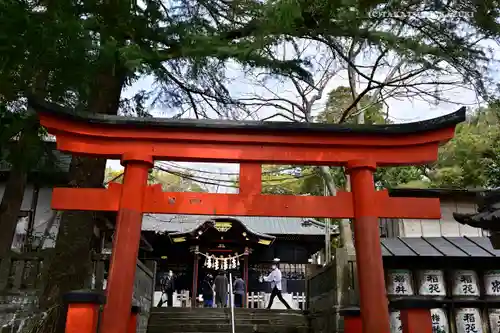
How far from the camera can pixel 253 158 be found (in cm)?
→ 638

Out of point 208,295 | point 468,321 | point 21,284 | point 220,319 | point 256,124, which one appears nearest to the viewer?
point 256,124

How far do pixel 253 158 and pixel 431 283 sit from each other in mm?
5626

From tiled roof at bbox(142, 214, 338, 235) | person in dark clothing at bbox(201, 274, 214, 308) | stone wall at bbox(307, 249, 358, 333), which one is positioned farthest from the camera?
tiled roof at bbox(142, 214, 338, 235)

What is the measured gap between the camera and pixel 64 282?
743 cm

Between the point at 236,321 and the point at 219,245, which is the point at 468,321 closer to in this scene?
the point at 236,321

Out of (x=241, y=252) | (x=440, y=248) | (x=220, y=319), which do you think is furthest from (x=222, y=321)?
(x=241, y=252)

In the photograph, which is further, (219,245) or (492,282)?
(219,245)

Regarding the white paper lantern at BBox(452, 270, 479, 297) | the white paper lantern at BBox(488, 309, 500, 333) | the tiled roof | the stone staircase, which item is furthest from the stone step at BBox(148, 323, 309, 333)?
the tiled roof

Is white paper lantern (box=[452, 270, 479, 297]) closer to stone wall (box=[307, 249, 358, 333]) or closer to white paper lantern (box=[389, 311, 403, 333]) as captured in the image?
white paper lantern (box=[389, 311, 403, 333])

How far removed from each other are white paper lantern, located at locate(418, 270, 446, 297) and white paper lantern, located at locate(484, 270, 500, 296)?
2.93ft

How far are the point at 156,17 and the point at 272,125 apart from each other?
288 centimetres

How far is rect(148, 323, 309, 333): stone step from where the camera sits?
12039mm

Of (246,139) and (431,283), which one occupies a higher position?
(246,139)

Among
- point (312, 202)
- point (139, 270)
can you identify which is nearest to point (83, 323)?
point (312, 202)
